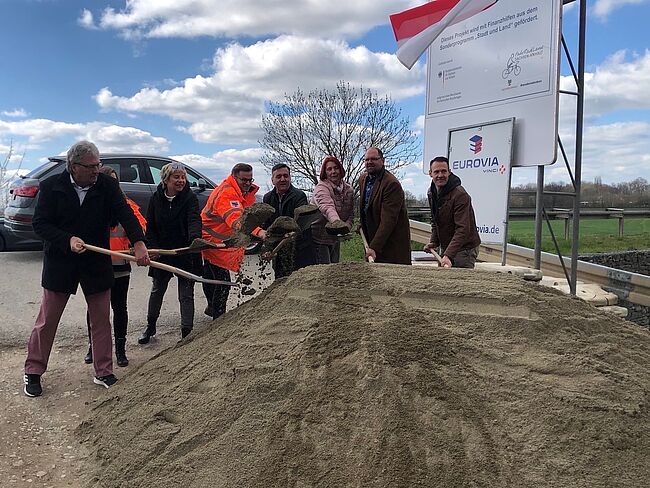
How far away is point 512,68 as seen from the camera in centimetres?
645

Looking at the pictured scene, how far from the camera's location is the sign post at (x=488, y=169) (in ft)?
21.6

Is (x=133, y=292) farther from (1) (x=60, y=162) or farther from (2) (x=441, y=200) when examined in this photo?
(2) (x=441, y=200)

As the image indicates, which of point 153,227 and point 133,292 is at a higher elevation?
point 153,227

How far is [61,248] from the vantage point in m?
4.23

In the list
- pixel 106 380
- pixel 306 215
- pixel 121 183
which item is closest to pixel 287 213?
pixel 306 215

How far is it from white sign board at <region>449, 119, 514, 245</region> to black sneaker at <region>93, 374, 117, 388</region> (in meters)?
4.45

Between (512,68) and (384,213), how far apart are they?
109 inches

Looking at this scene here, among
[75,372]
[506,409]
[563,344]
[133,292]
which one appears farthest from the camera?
[133,292]

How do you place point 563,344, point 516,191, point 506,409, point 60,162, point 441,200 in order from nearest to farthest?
point 506,409, point 563,344, point 441,200, point 516,191, point 60,162

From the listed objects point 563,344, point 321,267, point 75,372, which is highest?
point 321,267

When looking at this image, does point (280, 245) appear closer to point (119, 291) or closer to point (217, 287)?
point (217, 287)

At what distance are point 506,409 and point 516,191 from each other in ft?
15.8

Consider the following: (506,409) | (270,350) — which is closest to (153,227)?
(270,350)

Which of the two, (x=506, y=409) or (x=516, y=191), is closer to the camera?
(x=506, y=409)
